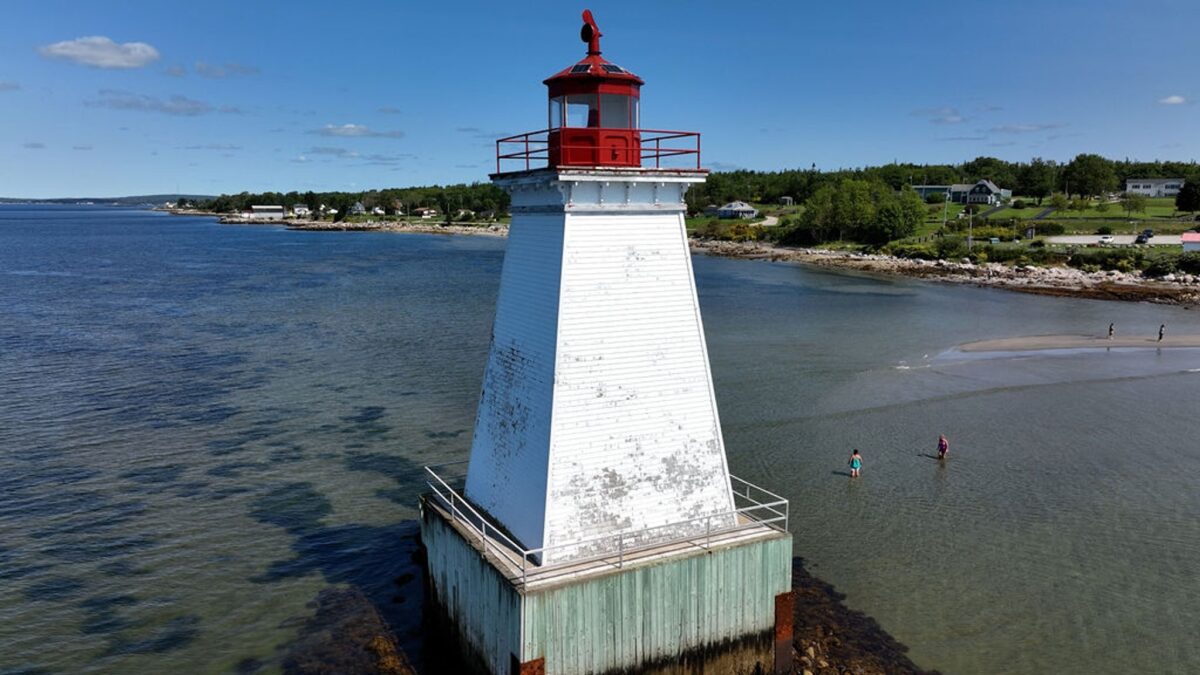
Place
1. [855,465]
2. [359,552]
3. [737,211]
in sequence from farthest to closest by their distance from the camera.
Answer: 1. [737,211]
2. [855,465]
3. [359,552]

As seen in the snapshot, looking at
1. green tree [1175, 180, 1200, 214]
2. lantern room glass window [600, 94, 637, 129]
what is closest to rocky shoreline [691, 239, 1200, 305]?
green tree [1175, 180, 1200, 214]

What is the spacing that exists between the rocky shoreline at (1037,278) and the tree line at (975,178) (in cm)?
3243

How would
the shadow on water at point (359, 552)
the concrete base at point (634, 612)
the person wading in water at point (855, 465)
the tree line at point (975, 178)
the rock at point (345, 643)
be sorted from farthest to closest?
the tree line at point (975, 178) → the person wading in water at point (855, 465) → the shadow on water at point (359, 552) → the rock at point (345, 643) → the concrete base at point (634, 612)

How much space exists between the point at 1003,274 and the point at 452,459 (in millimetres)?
54373

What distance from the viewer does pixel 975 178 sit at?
448ft

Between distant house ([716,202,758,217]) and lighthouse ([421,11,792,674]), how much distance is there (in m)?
115

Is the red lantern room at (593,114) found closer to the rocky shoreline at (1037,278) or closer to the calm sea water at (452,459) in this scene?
the calm sea water at (452,459)

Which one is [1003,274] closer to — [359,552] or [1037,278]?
[1037,278]

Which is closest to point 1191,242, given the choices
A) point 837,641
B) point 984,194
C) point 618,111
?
point 984,194

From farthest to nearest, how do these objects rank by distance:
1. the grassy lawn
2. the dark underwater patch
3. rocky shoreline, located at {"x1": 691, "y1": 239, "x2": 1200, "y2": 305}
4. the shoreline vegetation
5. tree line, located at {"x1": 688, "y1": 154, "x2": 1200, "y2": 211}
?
tree line, located at {"x1": 688, "y1": 154, "x2": 1200, "y2": 211}
the grassy lawn
the shoreline vegetation
rocky shoreline, located at {"x1": 691, "y1": 239, "x2": 1200, "y2": 305}
the dark underwater patch

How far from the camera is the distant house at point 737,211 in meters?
124

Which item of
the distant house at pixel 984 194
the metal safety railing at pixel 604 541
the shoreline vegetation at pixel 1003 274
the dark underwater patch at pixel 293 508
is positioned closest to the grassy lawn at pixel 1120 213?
the distant house at pixel 984 194

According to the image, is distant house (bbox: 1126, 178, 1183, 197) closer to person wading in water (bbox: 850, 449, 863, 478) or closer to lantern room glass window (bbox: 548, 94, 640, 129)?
person wading in water (bbox: 850, 449, 863, 478)

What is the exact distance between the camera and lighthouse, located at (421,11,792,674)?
420 inches
